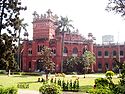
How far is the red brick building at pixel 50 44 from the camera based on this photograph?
6769cm

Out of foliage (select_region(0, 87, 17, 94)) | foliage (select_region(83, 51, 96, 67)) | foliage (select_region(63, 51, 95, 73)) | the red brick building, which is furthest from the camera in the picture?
the red brick building

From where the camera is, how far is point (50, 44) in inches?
2675

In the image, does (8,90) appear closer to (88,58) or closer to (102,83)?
(102,83)

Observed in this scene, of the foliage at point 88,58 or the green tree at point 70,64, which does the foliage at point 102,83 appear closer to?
the foliage at point 88,58

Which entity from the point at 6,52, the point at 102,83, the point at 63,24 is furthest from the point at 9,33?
the point at 63,24

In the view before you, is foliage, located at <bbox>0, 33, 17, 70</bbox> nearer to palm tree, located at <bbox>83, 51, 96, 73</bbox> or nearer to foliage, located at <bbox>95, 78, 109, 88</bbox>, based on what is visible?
foliage, located at <bbox>95, 78, 109, 88</bbox>

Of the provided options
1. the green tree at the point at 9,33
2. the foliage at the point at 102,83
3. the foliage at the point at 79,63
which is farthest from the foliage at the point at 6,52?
the foliage at the point at 79,63

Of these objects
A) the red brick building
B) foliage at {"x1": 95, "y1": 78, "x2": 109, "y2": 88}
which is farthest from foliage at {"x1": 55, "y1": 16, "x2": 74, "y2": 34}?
foliage at {"x1": 95, "y1": 78, "x2": 109, "y2": 88}

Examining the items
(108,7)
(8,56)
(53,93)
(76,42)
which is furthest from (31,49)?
(53,93)

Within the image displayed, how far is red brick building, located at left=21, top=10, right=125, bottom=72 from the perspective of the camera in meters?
67.7

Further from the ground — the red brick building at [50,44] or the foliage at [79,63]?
the red brick building at [50,44]

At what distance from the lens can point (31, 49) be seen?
230 ft

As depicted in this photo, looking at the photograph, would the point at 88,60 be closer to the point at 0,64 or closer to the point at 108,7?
the point at 0,64

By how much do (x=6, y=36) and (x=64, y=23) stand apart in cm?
3917
